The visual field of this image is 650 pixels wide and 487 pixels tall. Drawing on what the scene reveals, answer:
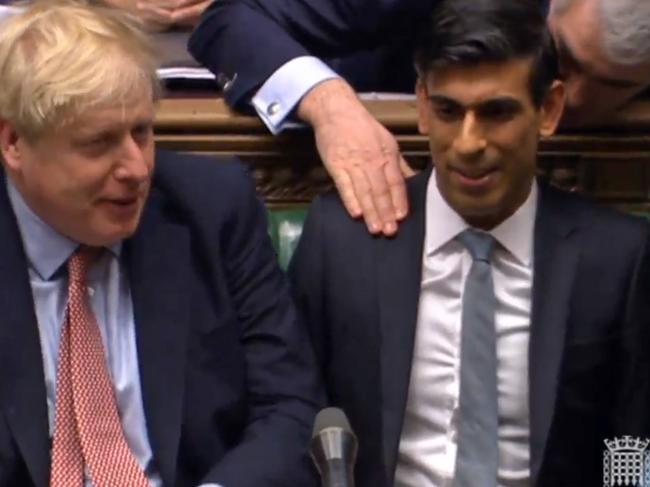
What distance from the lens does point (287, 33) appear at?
6.97 ft

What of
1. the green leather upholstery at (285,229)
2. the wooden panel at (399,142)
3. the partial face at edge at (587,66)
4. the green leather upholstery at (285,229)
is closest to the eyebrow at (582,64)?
the partial face at edge at (587,66)

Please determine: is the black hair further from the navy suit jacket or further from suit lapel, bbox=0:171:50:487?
→ suit lapel, bbox=0:171:50:487

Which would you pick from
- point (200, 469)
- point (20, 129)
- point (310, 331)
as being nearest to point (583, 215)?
point (310, 331)

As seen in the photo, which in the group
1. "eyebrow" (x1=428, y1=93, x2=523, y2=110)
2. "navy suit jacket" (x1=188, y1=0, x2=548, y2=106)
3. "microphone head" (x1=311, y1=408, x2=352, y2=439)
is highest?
"eyebrow" (x1=428, y1=93, x2=523, y2=110)

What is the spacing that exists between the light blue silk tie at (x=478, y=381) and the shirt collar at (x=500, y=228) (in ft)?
0.10

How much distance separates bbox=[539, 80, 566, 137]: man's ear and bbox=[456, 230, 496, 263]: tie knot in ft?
0.47

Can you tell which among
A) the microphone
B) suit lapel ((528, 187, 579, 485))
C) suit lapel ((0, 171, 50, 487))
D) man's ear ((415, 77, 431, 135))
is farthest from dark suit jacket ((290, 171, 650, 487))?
the microphone

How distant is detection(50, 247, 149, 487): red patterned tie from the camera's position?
69.7 inches

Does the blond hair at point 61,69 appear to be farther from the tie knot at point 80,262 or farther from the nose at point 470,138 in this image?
the nose at point 470,138

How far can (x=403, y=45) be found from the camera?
2189mm

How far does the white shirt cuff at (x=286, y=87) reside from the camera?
2.06m

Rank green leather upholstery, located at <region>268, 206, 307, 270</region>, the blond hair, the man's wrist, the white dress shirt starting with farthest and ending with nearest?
green leather upholstery, located at <region>268, 206, 307, 270</region>
the man's wrist
the white dress shirt
the blond hair

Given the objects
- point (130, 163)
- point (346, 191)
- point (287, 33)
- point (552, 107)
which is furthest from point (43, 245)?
point (552, 107)

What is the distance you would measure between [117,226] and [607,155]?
707mm
